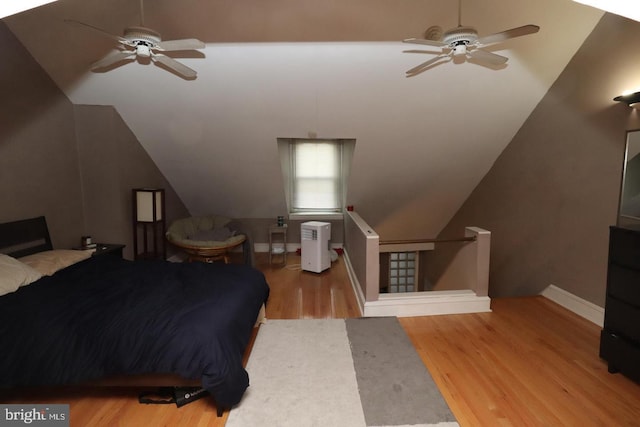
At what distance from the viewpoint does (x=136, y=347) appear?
201cm

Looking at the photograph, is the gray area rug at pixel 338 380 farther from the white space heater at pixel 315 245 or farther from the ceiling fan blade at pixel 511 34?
the ceiling fan blade at pixel 511 34

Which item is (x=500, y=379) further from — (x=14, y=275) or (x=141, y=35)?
(x=14, y=275)

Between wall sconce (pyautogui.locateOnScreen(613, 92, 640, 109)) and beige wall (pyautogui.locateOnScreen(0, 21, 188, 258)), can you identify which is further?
beige wall (pyautogui.locateOnScreen(0, 21, 188, 258))

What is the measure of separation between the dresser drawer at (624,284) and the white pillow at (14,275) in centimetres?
442

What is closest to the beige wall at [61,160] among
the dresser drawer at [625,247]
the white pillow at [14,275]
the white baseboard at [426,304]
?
the white pillow at [14,275]

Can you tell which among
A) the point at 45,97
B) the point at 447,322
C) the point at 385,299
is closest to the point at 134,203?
the point at 45,97

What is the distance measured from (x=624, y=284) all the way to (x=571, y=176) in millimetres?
1576

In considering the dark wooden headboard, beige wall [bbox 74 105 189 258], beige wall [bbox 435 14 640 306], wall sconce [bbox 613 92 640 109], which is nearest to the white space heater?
beige wall [bbox 74 105 189 258]

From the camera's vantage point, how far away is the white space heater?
4.75m

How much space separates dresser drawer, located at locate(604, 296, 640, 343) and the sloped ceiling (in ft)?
7.99

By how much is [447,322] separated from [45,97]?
15.8 feet

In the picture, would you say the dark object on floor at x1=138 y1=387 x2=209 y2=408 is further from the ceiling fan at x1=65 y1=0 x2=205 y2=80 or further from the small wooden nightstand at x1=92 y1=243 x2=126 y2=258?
the ceiling fan at x1=65 y1=0 x2=205 y2=80

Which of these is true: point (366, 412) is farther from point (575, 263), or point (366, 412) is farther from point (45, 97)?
point (45, 97)

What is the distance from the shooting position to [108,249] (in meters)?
3.80
